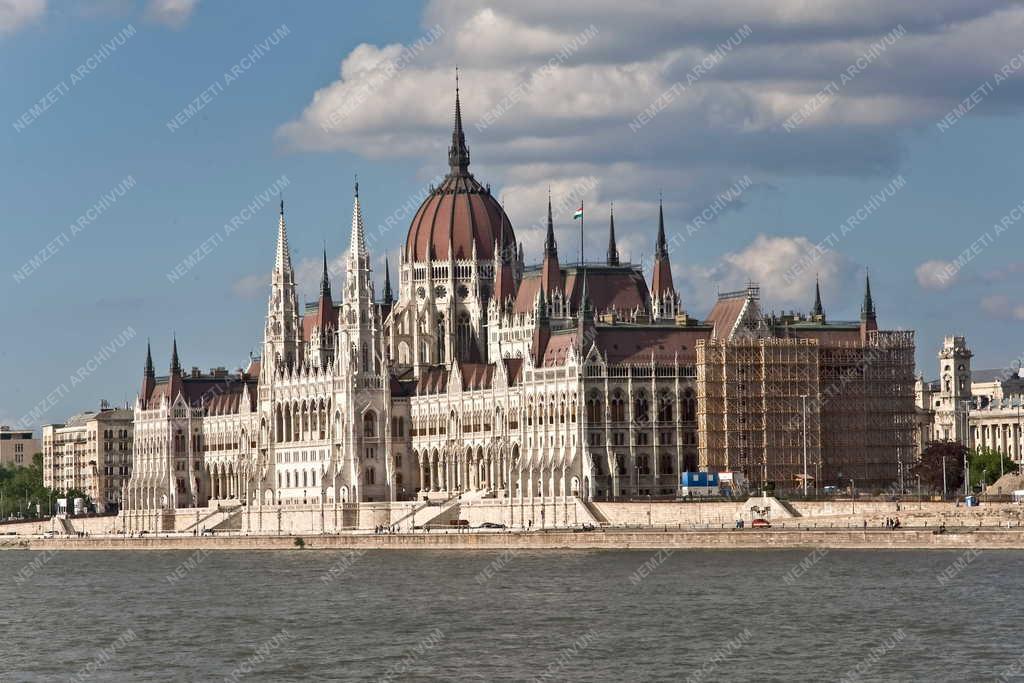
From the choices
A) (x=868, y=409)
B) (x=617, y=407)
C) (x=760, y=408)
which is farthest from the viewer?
(x=868, y=409)

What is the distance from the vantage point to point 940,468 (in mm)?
→ 172375

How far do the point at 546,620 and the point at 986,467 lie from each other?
94.9 m

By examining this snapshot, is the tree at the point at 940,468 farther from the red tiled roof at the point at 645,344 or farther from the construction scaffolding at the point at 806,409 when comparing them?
the red tiled roof at the point at 645,344

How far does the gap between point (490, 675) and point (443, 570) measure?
174 ft

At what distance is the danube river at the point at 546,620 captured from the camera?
3366 inches

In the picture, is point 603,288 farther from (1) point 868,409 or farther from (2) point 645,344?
(1) point 868,409

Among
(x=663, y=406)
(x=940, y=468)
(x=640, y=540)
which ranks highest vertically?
(x=663, y=406)

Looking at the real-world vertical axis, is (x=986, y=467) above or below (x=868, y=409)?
below

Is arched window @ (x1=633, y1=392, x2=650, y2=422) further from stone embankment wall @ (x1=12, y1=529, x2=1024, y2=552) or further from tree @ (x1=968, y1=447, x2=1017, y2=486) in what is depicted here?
tree @ (x1=968, y1=447, x2=1017, y2=486)

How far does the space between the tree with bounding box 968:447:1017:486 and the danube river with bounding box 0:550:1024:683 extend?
48.2 m

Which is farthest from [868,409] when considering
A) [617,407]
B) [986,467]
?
[986,467]

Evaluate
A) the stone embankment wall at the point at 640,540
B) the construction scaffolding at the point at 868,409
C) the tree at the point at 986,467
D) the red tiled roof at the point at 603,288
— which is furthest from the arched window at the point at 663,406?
the tree at the point at 986,467

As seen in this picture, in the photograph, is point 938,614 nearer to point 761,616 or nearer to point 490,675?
point 761,616

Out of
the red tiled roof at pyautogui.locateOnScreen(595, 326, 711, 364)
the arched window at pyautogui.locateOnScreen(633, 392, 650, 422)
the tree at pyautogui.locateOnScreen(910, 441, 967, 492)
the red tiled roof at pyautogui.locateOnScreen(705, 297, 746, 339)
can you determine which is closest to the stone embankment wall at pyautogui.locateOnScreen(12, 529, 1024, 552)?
the arched window at pyautogui.locateOnScreen(633, 392, 650, 422)
